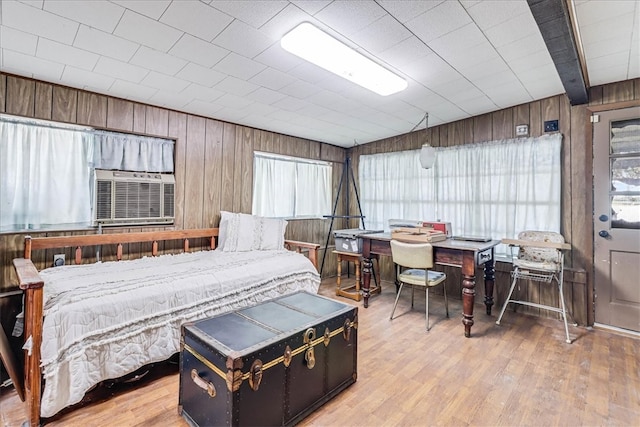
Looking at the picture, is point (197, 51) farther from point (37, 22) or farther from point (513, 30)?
point (513, 30)

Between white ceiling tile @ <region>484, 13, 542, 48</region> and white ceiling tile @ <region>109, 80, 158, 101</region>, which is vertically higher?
white ceiling tile @ <region>484, 13, 542, 48</region>

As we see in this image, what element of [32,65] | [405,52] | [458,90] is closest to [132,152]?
[32,65]

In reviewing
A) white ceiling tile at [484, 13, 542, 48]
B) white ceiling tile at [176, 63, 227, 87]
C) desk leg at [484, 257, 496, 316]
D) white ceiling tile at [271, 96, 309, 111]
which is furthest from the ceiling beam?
white ceiling tile at [176, 63, 227, 87]

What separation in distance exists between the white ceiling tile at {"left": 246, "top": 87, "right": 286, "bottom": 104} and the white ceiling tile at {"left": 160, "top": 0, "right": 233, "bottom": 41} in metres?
0.87

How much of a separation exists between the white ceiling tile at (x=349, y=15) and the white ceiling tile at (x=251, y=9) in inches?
9.7

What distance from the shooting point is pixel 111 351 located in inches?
74.5

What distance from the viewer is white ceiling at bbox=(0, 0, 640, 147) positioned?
5.64 feet

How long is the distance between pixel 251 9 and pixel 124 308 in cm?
198

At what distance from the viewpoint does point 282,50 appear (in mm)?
2123

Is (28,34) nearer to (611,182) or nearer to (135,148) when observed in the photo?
(135,148)

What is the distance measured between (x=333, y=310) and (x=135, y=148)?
242cm

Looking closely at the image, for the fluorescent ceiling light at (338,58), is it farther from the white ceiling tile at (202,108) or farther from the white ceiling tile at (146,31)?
the white ceiling tile at (202,108)

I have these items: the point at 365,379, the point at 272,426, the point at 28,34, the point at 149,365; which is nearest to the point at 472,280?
the point at 365,379

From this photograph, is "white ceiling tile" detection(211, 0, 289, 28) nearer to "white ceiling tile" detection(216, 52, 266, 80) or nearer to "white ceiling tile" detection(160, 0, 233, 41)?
"white ceiling tile" detection(160, 0, 233, 41)
